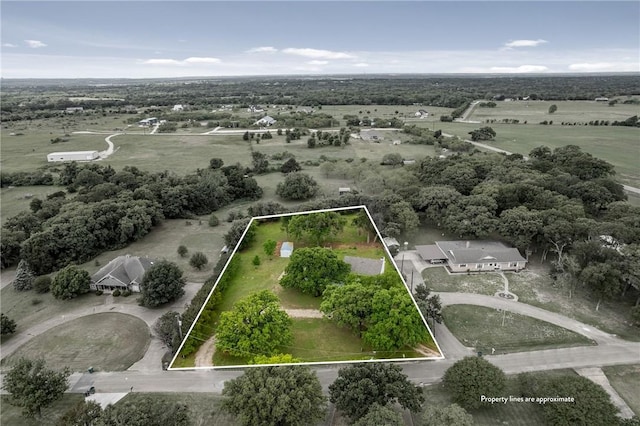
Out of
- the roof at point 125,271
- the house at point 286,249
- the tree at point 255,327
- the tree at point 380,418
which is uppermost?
the house at point 286,249

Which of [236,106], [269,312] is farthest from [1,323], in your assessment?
[236,106]

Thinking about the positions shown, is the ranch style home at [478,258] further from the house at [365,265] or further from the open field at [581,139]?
the open field at [581,139]

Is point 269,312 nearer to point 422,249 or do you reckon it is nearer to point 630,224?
point 422,249

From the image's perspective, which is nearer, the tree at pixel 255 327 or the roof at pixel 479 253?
the tree at pixel 255 327

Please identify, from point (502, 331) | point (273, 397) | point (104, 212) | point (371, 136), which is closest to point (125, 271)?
point (104, 212)

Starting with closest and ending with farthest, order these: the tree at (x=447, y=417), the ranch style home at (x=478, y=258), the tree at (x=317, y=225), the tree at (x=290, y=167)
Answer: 1. the tree at (x=317, y=225)
2. the tree at (x=447, y=417)
3. the ranch style home at (x=478, y=258)
4. the tree at (x=290, y=167)

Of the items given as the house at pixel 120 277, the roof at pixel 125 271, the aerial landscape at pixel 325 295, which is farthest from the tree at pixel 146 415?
the roof at pixel 125 271

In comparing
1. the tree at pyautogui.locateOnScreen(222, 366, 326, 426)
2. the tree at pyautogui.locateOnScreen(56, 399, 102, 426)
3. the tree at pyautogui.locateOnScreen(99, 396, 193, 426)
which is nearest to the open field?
the tree at pyautogui.locateOnScreen(222, 366, 326, 426)
